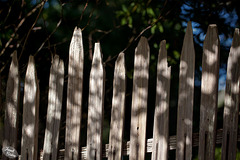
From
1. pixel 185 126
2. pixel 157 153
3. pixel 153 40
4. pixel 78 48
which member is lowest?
pixel 157 153

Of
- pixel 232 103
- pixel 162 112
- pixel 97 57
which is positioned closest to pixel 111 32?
pixel 97 57

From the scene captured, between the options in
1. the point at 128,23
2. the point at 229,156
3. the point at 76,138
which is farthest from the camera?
the point at 128,23

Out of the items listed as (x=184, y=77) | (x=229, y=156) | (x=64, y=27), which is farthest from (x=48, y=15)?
(x=229, y=156)

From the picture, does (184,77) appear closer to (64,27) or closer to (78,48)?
(78,48)

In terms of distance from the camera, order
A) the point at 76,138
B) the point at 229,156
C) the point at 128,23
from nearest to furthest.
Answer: the point at 229,156
the point at 76,138
the point at 128,23

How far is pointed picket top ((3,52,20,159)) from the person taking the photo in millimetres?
2197

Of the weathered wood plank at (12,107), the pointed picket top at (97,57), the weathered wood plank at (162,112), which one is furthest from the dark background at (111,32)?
the weathered wood plank at (162,112)

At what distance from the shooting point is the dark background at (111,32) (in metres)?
3.32

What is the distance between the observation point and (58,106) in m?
2.11

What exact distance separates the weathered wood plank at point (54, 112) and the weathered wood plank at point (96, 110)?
0.83ft

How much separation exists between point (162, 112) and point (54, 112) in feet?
2.61

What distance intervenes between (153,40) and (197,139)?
190 cm

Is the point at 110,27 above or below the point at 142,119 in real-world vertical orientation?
above

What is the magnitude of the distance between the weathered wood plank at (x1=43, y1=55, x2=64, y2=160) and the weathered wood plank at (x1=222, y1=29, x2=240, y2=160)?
1.16 metres
